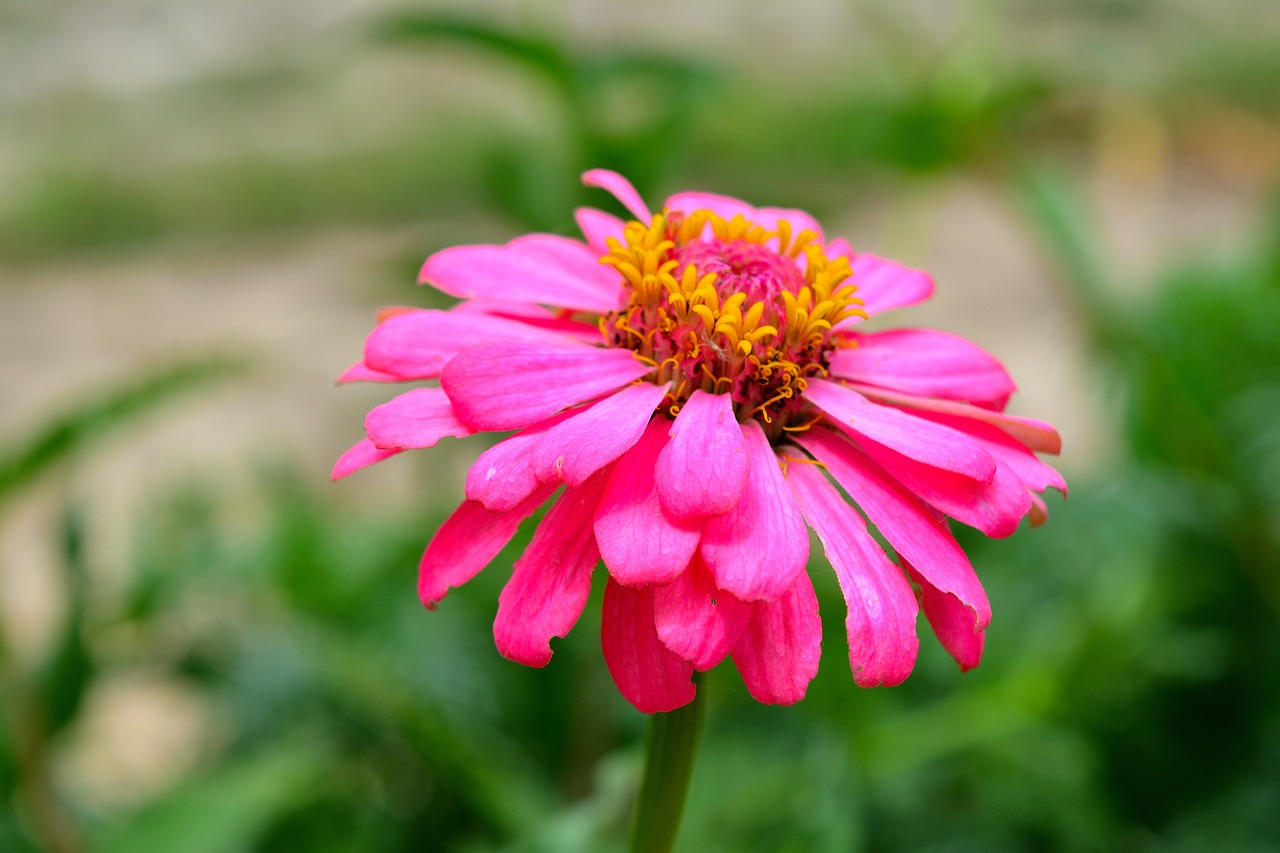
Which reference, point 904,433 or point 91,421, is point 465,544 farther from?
point 91,421

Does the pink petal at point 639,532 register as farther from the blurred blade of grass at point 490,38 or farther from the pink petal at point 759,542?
the blurred blade of grass at point 490,38

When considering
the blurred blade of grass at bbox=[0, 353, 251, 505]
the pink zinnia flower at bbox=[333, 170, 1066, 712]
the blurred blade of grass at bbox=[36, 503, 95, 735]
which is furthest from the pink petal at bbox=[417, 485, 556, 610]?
the blurred blade of grass at bbox=[36, 503, 95, 735]

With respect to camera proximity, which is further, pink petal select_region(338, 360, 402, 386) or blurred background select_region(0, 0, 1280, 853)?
blurred background select_region(0, 0, 1280, 853)

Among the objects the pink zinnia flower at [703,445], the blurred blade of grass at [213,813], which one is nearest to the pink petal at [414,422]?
the pink zinnia flower at [703,445]

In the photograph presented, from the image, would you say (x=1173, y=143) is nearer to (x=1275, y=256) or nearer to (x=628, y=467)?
(x=1275, y=256)

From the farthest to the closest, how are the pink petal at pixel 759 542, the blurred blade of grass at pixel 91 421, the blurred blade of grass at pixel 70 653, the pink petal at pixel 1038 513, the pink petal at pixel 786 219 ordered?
the blurred blade of grass at pixel 70 653, the blurred blade of grass at pixel 91 421, the pink petal at pixel 786 219, the pink petal at pixel 1038 513, the pink petal at pixel 759 542

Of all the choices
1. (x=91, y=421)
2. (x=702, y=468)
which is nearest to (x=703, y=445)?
(x=702, y=468)

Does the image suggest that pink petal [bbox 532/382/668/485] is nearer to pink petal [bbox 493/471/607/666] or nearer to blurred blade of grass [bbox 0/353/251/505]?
pink petal [bbox 493/471/607/666]
